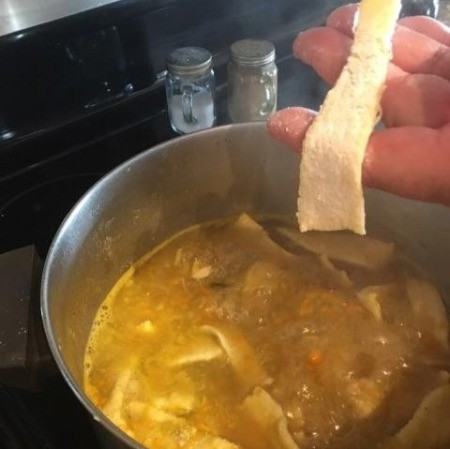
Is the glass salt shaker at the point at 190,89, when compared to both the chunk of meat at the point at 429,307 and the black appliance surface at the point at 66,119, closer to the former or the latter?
the black appliance surface at the point at 66,119

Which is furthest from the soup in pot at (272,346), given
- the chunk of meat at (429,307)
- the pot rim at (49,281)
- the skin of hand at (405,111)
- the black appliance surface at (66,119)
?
the skin of hand at (405,111)

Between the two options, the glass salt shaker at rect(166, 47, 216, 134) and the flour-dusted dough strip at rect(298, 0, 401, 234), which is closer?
the flour-dusted dough strip at rect(298, 0, 401, 234)

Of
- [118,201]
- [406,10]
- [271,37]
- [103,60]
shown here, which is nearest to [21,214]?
[118,201]

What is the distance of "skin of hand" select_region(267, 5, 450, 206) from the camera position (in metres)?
0.73

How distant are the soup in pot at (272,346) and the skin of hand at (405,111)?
313 millimetres

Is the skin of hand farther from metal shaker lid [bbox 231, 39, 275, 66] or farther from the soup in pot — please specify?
the soup in pot

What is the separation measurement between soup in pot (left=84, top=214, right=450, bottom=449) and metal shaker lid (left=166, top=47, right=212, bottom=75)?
0.31 metres

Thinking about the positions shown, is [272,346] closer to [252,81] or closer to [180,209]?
[180,209]

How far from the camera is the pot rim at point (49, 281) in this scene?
64 centimetres

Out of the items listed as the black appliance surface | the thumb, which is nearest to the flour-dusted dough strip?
the thumb

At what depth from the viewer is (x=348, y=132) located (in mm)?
766

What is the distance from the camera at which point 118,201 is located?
102 cm

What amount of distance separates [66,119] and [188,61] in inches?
8.8

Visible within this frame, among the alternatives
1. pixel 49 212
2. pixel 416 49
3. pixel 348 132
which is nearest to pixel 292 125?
pixel 348 132
